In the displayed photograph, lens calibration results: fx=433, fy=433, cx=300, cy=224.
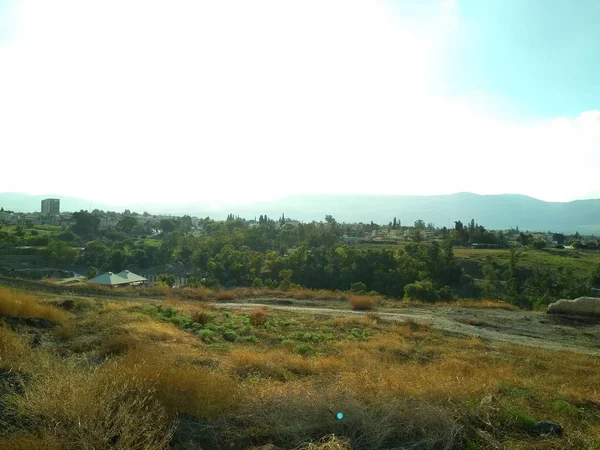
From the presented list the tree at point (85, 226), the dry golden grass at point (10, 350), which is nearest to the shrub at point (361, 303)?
the dry golden grass at point (10, 350)

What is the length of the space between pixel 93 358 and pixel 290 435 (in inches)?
181

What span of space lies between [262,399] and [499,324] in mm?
15524

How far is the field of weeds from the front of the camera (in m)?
4.96

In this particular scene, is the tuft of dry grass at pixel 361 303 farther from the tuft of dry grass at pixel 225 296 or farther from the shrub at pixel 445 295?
the shrub at pixel 445 295

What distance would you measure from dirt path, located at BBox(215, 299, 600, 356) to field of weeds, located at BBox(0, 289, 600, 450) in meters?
4.76

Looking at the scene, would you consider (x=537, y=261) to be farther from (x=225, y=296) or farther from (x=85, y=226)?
(x=85, y=226)

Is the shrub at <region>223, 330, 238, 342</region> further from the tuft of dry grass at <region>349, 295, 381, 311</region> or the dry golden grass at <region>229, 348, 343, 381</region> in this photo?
the tuft of dry grass at <region>349, 295, 381, 311</region>

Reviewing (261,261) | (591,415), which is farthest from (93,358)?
(261,261)

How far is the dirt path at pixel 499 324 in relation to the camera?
50.7ft

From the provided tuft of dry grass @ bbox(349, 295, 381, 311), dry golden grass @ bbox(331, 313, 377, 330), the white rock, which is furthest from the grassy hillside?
dry golden grass @ bbox(331, 313, 377, 330)

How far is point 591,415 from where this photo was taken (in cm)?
689

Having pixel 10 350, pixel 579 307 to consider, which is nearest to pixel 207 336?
pixel 10 350

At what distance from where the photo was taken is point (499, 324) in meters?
18.6

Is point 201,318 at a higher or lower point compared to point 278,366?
lower
